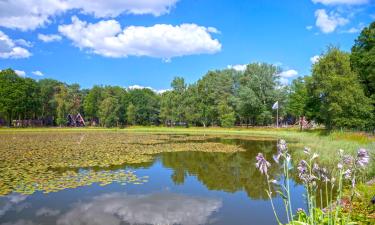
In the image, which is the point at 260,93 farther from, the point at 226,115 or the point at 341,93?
the point at 341,93

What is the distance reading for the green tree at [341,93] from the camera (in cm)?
3459

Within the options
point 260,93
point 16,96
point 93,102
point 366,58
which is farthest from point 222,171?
point 93,102

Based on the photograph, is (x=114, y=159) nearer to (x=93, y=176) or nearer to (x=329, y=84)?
(x=93, y=176)

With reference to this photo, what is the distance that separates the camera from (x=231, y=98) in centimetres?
6750

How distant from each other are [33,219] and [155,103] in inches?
3227

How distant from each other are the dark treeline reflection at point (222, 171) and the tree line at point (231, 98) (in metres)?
19.5

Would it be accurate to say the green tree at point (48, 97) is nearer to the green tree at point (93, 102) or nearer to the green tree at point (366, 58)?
the green tree at point (93, 102)

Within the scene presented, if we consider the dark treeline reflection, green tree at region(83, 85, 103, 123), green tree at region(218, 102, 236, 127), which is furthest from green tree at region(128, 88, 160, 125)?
the dark treeline reflection

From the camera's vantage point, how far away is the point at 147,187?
13.1m

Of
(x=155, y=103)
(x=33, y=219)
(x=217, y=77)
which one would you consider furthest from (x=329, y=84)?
(x=155, y=103)

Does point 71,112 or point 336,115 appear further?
point 71,112

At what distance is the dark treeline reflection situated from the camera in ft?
43.4

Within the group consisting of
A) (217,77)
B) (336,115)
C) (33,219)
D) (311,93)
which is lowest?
(33,219)

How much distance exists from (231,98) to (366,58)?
32.1 meters
